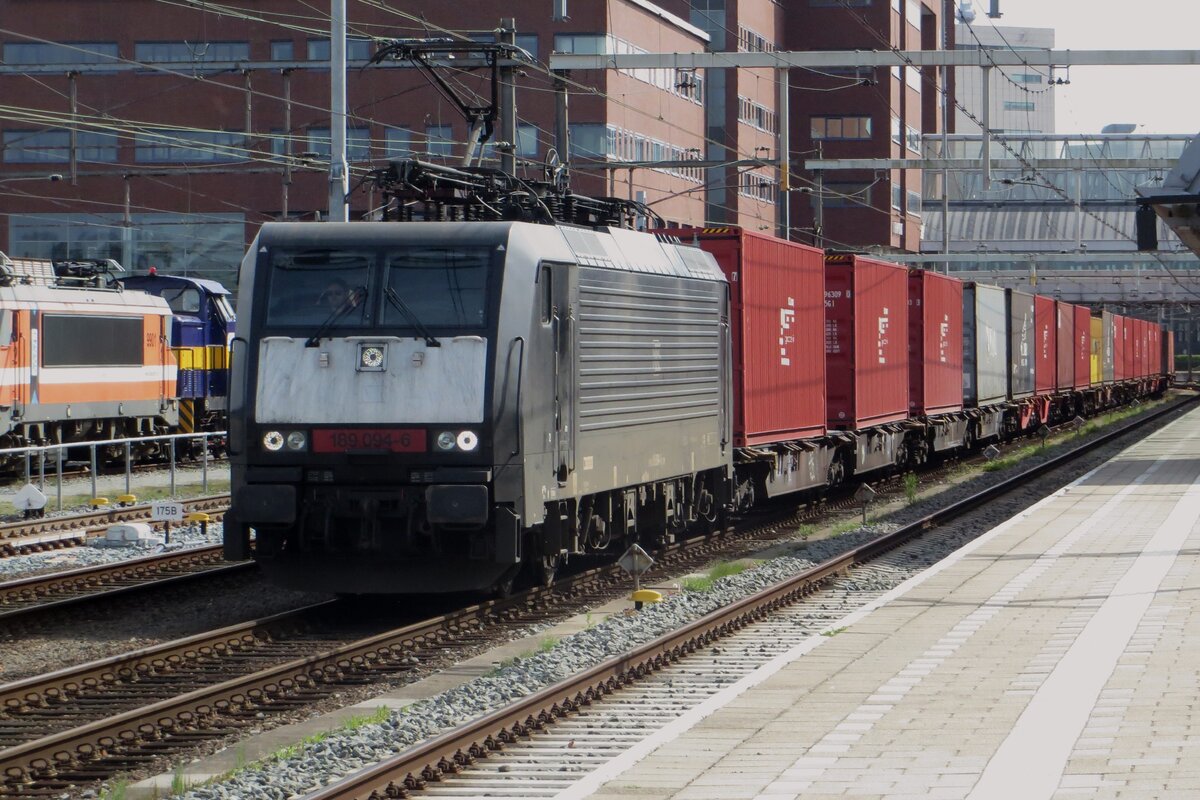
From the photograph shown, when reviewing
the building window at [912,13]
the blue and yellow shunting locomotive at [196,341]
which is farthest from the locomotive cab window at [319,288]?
the building window at [912,13]

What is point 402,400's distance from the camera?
42.1ft

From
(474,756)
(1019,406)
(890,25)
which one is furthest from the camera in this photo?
(890,25)

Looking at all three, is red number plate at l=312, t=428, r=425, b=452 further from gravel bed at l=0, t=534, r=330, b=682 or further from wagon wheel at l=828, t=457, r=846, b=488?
wagon wheel at l=828, t=457, r=846, b=488

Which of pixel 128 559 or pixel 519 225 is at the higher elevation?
pixel 519 225

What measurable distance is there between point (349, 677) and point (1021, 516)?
11.8 metres

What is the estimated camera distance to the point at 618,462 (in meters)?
15.2

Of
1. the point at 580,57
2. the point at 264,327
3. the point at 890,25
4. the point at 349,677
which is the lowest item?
the point at 349,677

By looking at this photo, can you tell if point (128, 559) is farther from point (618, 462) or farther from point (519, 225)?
point (519, 225)

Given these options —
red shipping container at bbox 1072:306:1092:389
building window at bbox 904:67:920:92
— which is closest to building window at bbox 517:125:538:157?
red shipping container at bbox 1072:306:1092:389

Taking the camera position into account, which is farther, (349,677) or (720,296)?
(720,296)

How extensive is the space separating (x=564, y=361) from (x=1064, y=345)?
37.2 metres

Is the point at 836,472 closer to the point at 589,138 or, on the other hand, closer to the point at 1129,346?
the point at 589,138

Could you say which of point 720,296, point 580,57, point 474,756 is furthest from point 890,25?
point 474,756

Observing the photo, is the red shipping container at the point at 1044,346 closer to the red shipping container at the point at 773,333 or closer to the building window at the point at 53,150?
the red shipping container at the point at 773,333
